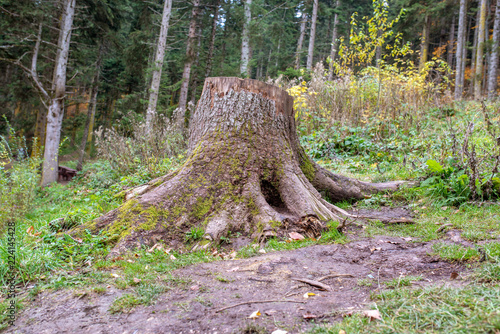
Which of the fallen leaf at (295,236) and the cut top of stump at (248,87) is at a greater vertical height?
the cut top of stump at (248,87)

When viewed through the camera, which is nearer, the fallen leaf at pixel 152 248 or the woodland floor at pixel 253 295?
the woodland floor at pixel 253 295

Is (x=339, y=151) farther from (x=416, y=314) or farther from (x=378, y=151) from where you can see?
(x=416, y=314)

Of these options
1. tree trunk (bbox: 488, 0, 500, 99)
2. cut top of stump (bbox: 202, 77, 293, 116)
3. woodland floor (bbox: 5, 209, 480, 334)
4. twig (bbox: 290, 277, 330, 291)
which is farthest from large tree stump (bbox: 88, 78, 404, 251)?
tree trunk (bbox: 488, 0, 500, 99)

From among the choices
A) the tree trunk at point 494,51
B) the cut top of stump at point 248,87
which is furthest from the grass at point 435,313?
the tree trunk at point 494,51

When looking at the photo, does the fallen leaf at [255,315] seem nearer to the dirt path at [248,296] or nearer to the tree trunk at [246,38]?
the dirt path at [248,296]

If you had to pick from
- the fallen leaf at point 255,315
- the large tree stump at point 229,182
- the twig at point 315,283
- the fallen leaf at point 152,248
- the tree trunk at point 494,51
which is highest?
the tree trunk at point 494,51

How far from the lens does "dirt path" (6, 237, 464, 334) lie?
1658mm

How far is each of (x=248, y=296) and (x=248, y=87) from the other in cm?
254

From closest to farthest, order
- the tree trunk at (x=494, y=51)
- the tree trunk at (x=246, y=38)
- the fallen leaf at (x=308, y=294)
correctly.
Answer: the fallen leaf at (x=308, y=294)
the tree trunk at (x=494, y=51)
the tree trunk at (x=246, y=38)

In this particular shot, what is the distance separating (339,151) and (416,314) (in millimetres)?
6214

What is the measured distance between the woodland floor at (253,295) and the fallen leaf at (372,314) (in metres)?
0.09

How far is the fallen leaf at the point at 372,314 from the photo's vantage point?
4.78 feet

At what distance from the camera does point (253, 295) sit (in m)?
1.95

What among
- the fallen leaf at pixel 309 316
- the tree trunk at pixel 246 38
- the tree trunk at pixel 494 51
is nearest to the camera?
the fallen leaf at pixel 309 316
